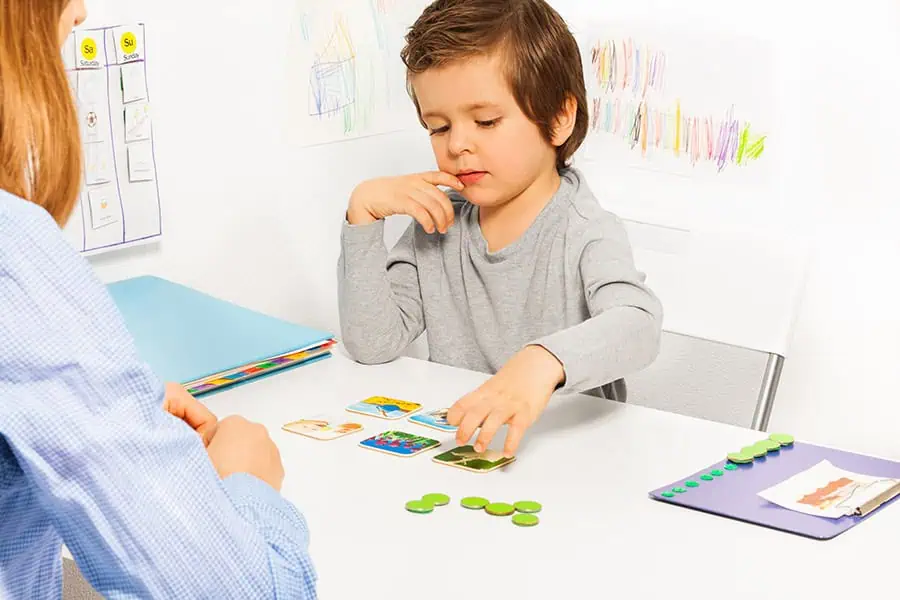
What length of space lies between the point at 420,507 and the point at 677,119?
3.94 feet

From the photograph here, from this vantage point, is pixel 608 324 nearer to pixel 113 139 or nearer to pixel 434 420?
pixel 434 420

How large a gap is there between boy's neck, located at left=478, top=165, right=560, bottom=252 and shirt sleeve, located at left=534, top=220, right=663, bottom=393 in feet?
0.32

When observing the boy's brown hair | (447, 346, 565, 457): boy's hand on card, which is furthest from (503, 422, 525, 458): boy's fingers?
the boy's brown hair

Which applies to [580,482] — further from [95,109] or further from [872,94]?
[872,94]

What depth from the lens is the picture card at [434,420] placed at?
1111 mm

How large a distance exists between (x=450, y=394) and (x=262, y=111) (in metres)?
0.62

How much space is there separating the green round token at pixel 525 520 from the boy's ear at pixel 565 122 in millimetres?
641

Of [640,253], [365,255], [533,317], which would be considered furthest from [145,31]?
[640,253]

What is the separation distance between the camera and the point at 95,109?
4.57ft

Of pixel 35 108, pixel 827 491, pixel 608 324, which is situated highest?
pixel 35 108

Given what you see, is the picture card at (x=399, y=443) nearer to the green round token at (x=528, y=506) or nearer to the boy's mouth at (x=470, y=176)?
the green round token at (x=528, y=506)

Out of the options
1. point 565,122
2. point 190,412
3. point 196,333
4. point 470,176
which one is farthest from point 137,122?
point 190,412

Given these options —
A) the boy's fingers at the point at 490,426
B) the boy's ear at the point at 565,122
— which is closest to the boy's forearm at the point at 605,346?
the boy's fingers at the point at 490,426

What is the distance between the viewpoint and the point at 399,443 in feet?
3.48
